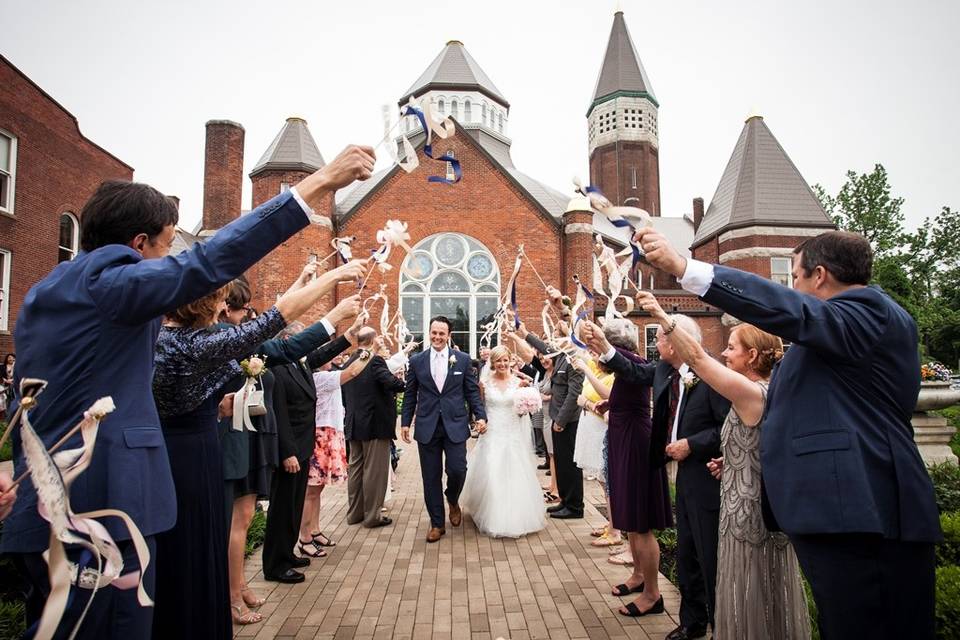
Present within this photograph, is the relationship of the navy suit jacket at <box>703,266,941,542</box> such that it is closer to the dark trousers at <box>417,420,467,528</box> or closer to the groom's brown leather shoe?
the dark trousers at <box>417,420,467,528</box>

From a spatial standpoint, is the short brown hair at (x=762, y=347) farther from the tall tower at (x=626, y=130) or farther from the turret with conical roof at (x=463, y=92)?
the tall tower at (x=626, y=130)

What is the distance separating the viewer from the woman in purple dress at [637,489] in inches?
173

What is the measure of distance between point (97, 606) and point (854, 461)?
8.96ft

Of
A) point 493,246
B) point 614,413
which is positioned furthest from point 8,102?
point 614,413

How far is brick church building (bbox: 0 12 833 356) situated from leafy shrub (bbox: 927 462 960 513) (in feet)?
43.2

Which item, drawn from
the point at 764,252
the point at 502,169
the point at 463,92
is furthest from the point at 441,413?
the point at 463,92

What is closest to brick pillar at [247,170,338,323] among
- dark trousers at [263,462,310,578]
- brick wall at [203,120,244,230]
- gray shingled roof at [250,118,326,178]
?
gray shingled roof at [250,118,326,178]

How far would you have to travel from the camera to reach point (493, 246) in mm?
23609

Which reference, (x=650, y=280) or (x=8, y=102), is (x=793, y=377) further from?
(x=650, y=280)

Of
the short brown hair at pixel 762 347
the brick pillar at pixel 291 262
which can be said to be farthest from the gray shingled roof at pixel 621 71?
the short brown hair at pixel 762 347

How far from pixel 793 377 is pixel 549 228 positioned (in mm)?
21512

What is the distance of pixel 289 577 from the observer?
16.7 ft

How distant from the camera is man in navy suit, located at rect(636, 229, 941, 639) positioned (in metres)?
2.13

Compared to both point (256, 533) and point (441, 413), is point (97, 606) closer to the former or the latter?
point (441, 413)
